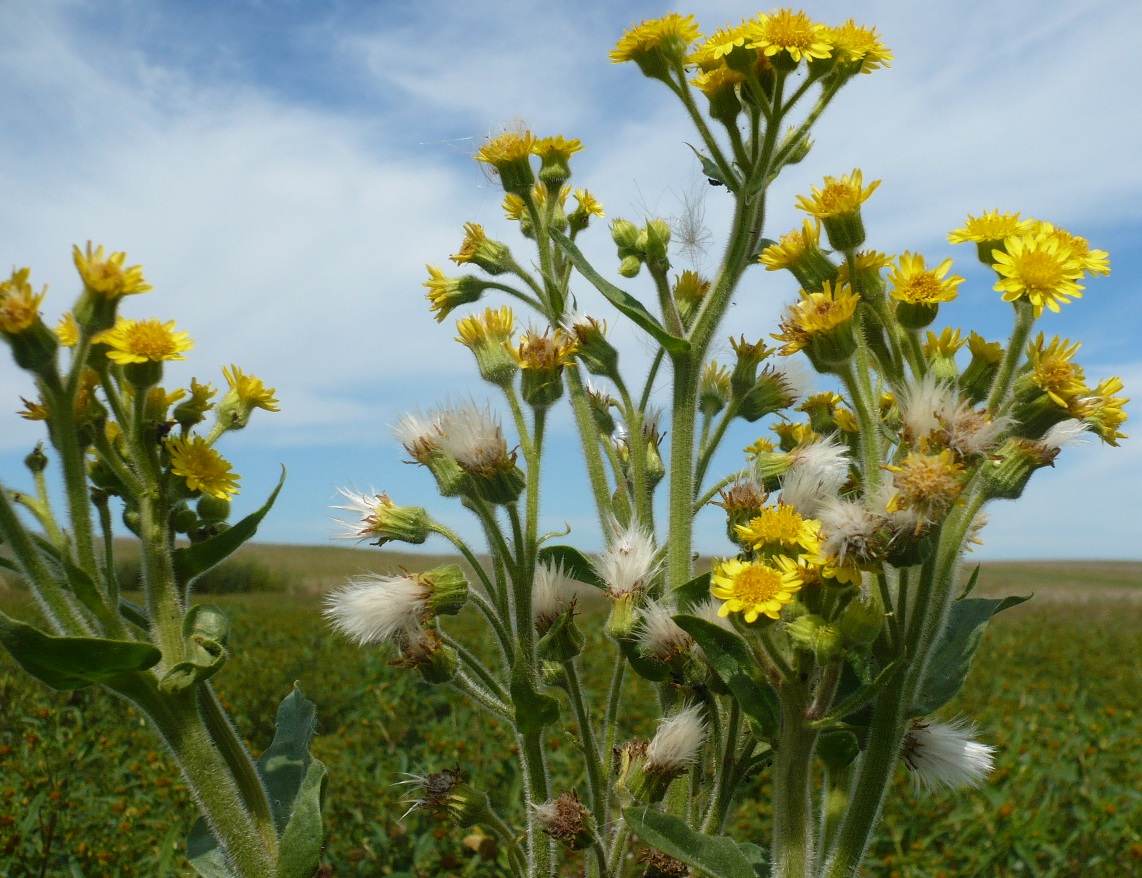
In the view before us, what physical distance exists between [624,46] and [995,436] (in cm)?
102

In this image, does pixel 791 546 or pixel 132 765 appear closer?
pixel 791 546

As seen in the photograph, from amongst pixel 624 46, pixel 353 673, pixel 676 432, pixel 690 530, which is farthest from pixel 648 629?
pixel 353 673

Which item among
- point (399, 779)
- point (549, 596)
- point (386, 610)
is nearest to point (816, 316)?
point (549, 596)

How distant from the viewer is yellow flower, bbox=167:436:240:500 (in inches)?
60.0

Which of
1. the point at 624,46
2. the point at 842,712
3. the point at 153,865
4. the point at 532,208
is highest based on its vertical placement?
the point at 624,46

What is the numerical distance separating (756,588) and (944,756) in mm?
626

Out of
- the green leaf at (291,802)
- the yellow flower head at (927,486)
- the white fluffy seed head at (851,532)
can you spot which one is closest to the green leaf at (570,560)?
the green leaf at (291,802)

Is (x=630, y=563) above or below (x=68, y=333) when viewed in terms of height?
below

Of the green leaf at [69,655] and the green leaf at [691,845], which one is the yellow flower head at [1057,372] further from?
the green leaf at [69,655]

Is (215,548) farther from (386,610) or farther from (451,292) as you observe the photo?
(451,292)

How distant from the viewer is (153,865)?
101 inches

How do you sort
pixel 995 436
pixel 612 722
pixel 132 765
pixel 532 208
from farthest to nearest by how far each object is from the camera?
pixel 132 765
pixel 532 208
pixel 612 722
pixel 995 436

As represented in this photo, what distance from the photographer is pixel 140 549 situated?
1.51 metres

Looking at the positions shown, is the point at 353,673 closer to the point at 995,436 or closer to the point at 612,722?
the point at 612,722
